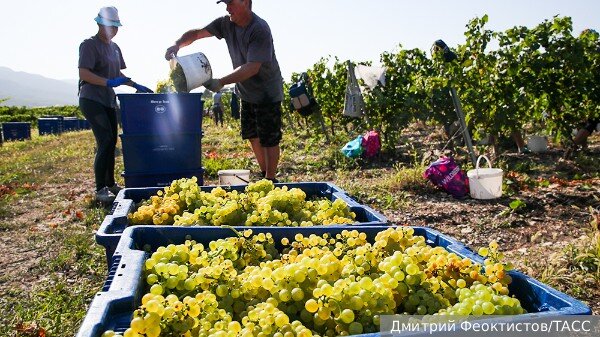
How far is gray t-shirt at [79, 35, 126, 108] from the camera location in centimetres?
532

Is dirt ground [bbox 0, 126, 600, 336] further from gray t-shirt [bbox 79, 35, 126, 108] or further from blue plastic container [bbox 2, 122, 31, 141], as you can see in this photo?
blue plastic container [bbox 2, 122, 31, 141]

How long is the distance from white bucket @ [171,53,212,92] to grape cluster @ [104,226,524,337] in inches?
105

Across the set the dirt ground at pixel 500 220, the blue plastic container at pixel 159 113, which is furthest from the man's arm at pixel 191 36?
the dirt ground at pixel 500 220

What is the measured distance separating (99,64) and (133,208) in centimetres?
323

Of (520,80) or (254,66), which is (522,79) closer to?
(520,80)

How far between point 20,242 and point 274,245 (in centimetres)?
358

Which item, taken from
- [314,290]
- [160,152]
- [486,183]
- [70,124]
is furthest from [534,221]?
[70,124]

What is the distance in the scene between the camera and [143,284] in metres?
1.59

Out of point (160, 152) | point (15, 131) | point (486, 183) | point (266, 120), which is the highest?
point (266, 120)

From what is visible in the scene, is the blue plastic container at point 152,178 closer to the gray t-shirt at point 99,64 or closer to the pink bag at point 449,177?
the gray t-shirt at point 99,64

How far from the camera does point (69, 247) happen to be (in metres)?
4.26

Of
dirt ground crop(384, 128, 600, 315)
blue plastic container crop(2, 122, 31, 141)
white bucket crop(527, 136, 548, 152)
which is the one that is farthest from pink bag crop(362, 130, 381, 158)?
blue plastic container crop(2, 122, 31, 141)

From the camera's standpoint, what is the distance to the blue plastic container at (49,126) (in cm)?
2586

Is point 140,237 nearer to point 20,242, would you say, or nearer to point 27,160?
point 20,242
